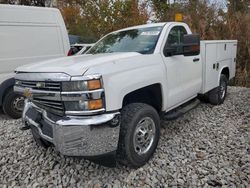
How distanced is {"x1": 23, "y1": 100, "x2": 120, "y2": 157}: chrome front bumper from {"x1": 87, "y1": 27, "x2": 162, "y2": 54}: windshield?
4.42 ft

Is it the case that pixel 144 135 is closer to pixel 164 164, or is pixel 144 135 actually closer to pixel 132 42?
pixel 164 164

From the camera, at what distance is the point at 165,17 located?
10922mm

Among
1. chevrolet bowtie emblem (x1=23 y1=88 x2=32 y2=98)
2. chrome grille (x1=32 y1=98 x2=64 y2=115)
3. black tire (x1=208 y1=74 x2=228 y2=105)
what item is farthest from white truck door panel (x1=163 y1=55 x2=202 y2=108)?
chevrolet bowtie emblem (x1=23 y1=88 x2=32 y2=98)

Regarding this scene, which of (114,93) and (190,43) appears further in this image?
(190,43)

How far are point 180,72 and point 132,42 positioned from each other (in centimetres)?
87

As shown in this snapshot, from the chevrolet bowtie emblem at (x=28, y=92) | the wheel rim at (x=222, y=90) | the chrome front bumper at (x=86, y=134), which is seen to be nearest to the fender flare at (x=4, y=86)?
the chevrolet bowtie emblem at (x=28, y=92)

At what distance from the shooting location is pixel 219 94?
217 inches

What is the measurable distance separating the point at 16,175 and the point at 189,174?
2.12 m

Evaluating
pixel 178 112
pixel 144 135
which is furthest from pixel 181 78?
pixel 144 135

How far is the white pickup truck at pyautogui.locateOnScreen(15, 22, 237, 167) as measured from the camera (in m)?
2.51

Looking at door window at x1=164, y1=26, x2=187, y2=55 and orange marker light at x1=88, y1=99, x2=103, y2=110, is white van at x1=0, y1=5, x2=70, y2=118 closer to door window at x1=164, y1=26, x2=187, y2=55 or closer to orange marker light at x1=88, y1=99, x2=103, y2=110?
door window at x1=164, y1=26, x2=187, y2=55

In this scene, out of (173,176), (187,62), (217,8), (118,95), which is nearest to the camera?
(118,95)

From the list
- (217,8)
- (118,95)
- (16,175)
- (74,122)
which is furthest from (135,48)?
(217,8)

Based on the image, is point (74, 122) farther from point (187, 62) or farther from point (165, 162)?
point (187, 62)
